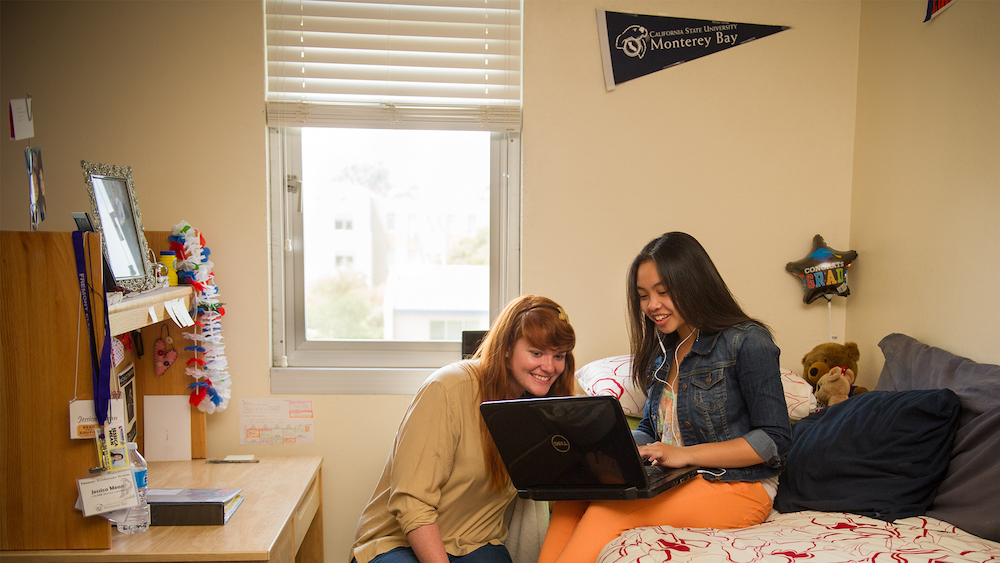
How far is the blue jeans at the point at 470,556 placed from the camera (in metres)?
1.31

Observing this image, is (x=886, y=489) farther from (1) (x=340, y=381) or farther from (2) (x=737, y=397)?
(1) (x=340, y=381)

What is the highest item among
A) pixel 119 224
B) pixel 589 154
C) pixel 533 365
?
pixel 589 154

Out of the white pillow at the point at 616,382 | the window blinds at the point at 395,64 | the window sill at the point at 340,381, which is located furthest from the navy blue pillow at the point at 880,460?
the window blinds at the point at 395,64

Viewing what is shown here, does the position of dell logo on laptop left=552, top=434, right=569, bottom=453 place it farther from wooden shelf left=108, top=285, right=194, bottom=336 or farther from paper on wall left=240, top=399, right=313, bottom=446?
paper on wall left=240, top=399, right=313, bottom=446

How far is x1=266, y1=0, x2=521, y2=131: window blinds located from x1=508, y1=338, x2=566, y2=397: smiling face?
991mm

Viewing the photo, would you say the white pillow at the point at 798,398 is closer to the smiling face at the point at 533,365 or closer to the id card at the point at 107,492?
the smiling face at the point at 533,365

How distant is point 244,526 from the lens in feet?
4.81

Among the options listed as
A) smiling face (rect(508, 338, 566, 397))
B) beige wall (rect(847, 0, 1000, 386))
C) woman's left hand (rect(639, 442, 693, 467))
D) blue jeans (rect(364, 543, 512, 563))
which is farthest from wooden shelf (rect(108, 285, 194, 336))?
beige wall (rect(847, 0, 1000, 386))

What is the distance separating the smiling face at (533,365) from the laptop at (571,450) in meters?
0.18

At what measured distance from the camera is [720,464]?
4.38 feet

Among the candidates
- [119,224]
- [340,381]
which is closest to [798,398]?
[340,381]

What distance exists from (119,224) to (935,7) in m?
2.41

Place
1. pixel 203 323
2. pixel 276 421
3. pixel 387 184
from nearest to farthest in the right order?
pixel 203 323 → pixel 276 421 → pixel 387 184

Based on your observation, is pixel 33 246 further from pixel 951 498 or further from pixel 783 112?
pixel 783 112
